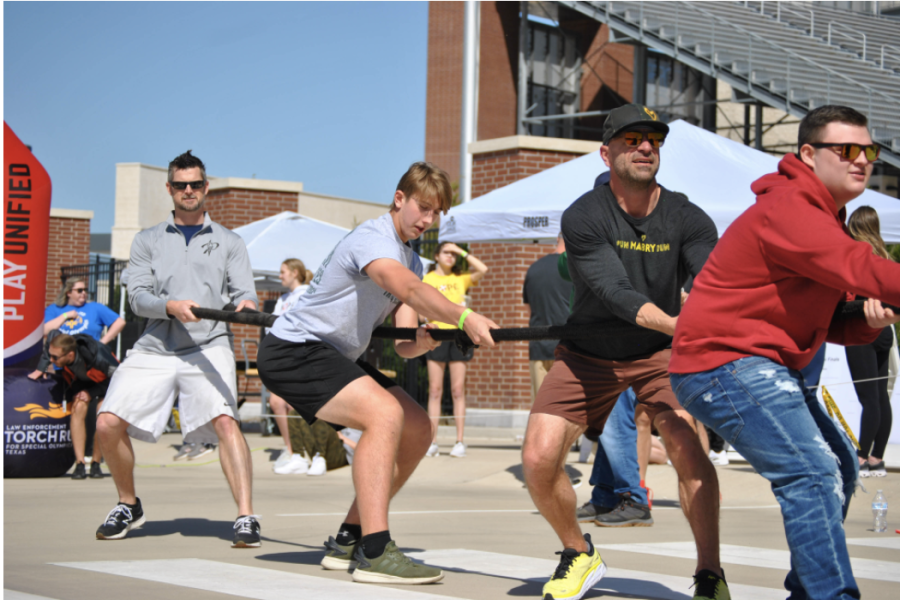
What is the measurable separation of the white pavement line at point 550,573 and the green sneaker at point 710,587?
0.94ft

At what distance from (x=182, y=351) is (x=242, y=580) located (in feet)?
6.33

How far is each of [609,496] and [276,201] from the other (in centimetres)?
1214

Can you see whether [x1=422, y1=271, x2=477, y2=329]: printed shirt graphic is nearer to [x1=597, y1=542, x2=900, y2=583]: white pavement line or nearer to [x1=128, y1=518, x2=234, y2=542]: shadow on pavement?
[x1=128, y1=518, x2=234, y2=542]: shadow on pavement

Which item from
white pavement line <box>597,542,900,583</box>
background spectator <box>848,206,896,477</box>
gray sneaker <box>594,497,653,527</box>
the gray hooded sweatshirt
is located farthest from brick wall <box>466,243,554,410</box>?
white pavement line <box>597,542,900,583</box>

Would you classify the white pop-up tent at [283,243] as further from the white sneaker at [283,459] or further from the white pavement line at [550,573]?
the white pavement line at [550,573]

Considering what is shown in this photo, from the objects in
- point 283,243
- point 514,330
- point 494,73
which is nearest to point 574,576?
point 514,330

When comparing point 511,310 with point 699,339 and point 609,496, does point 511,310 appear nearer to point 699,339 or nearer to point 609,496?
point 609,496

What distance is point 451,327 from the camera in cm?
1066

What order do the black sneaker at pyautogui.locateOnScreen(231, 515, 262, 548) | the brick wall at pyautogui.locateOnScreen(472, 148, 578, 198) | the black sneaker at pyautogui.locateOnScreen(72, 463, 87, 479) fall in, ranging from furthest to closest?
the brick wall at pyautogui.locateOnScreen(472, 148, 578, 198), the black sneaker at pyautogui.locateOnScreen(72, 463, 87, 479), the black sneaker at pyautogui.locateOnScreen(231, 515, 262, 548)

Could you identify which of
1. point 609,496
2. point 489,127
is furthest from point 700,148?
point 489,127

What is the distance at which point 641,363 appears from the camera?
4273 millimetres

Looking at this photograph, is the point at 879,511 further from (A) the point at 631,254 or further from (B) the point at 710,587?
(A) the point at 631,254

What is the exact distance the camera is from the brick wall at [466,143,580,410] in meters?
13.9

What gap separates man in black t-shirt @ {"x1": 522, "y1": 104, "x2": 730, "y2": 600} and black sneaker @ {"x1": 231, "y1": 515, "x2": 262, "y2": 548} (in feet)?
6.24
